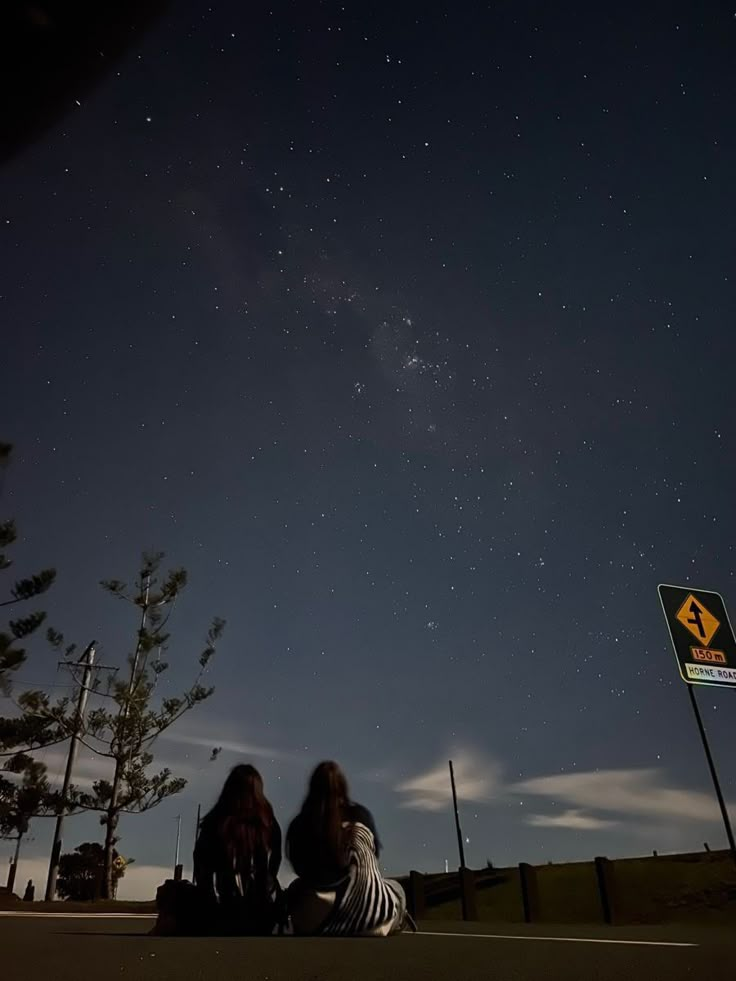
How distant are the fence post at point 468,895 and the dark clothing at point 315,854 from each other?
685cm

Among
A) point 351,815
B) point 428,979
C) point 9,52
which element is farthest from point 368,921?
point 9,52

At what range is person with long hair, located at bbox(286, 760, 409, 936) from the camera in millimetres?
4039

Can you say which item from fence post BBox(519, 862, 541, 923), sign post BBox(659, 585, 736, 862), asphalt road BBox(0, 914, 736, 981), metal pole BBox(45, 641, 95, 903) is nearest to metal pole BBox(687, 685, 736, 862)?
sign post BBox(659, 585, 736, 862)

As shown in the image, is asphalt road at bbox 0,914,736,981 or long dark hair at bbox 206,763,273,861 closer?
asphalt road at bbox 0,914,736,981

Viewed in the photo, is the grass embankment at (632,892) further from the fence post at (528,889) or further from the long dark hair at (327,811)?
the long dark hair at (327,811)

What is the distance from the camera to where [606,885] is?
8.35 meters

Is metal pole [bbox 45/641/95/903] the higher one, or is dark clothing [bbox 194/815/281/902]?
metal pole [bbox 45/641/95/903]

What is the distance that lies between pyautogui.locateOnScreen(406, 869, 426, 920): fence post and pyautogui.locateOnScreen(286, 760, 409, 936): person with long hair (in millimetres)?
7573

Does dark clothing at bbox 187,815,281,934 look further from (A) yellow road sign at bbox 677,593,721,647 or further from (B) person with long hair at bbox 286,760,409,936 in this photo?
(A) yellow road sign at bbox 677,593,721,647

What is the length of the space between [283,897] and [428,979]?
244cm

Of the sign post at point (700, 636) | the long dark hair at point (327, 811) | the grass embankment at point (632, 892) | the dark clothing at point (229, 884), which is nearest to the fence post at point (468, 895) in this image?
the grass embankment at point (632, 892)

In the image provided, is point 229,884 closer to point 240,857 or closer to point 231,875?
point 231,875

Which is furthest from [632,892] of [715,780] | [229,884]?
[229,884]

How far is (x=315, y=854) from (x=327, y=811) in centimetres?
24
